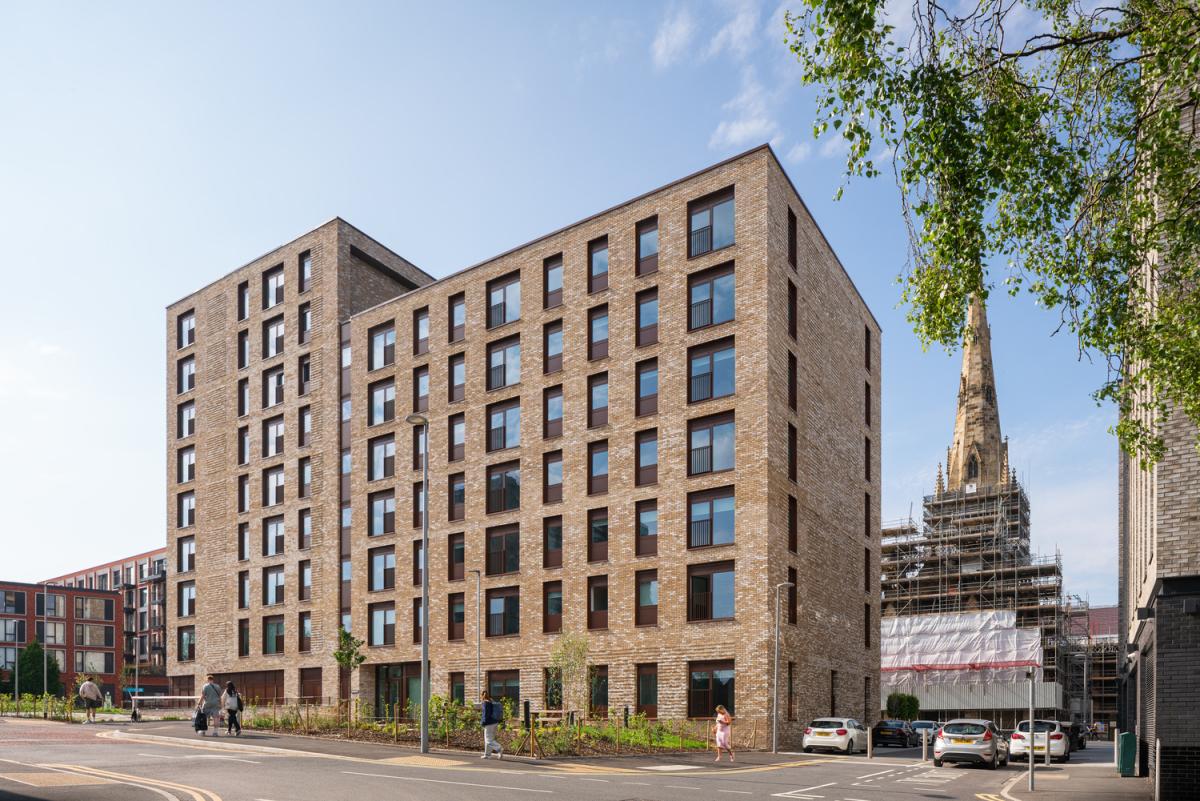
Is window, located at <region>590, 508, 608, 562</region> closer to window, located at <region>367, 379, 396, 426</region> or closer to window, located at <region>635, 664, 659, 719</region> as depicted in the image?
window, located at <region>635, 664, 659, 719</region>

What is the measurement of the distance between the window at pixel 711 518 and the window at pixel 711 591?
961mm

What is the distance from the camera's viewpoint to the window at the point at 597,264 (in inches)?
1845

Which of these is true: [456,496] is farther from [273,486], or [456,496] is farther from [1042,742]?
[1042,742]

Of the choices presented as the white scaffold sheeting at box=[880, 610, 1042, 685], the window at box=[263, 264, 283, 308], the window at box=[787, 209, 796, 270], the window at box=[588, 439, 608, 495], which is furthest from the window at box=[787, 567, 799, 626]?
the white scaffold sheeting at box=[880, 610, 1042, 685]

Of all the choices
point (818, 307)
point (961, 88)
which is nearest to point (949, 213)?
point (961, 88)

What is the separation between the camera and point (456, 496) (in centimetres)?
5056

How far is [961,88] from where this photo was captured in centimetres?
1111

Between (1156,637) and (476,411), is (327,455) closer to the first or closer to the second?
(476,411)

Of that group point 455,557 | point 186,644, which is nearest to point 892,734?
point 455,557

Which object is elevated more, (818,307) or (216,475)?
(818,307)

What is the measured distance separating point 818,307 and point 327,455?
2677 cm

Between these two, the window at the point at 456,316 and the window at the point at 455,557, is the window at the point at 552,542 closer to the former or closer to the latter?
the window at the point at 455,557

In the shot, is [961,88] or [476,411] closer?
[961,88]

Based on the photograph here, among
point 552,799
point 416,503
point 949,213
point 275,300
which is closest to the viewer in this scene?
point 949,213
